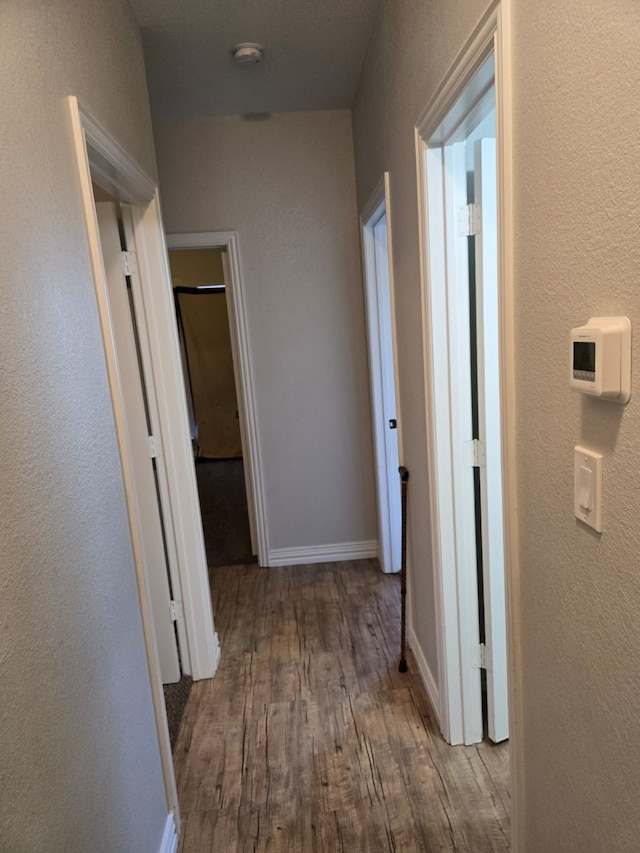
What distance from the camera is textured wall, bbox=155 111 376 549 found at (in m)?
3.06

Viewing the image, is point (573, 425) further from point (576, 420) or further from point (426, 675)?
point (426, 675)

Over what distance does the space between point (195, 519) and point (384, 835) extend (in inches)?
52.2

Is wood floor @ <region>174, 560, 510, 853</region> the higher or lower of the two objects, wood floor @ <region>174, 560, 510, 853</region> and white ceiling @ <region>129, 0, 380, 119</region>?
the lower

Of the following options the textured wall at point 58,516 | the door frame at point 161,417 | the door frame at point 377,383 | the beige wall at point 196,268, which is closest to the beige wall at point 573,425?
the textured wall at point 58,516

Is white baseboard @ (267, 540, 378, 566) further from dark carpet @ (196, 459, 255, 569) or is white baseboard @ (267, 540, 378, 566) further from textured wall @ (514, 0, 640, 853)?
textured wall @ (514, 0, 640, 853)

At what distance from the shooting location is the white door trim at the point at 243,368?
3.11 m

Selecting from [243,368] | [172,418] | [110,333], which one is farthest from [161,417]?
[243,368]

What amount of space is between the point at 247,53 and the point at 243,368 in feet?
5.23

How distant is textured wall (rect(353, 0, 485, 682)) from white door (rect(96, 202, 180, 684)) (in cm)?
108

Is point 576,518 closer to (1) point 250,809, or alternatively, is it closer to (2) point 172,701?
(1) point 250,809

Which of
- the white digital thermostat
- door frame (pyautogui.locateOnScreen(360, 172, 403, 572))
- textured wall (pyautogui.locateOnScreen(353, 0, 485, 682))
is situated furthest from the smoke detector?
the white digital thermostat

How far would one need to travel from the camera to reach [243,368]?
3.25 meters

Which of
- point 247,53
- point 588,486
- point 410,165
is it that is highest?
point 247,53

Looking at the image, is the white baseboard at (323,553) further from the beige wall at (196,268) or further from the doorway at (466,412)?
the beige wall at (196,268)
